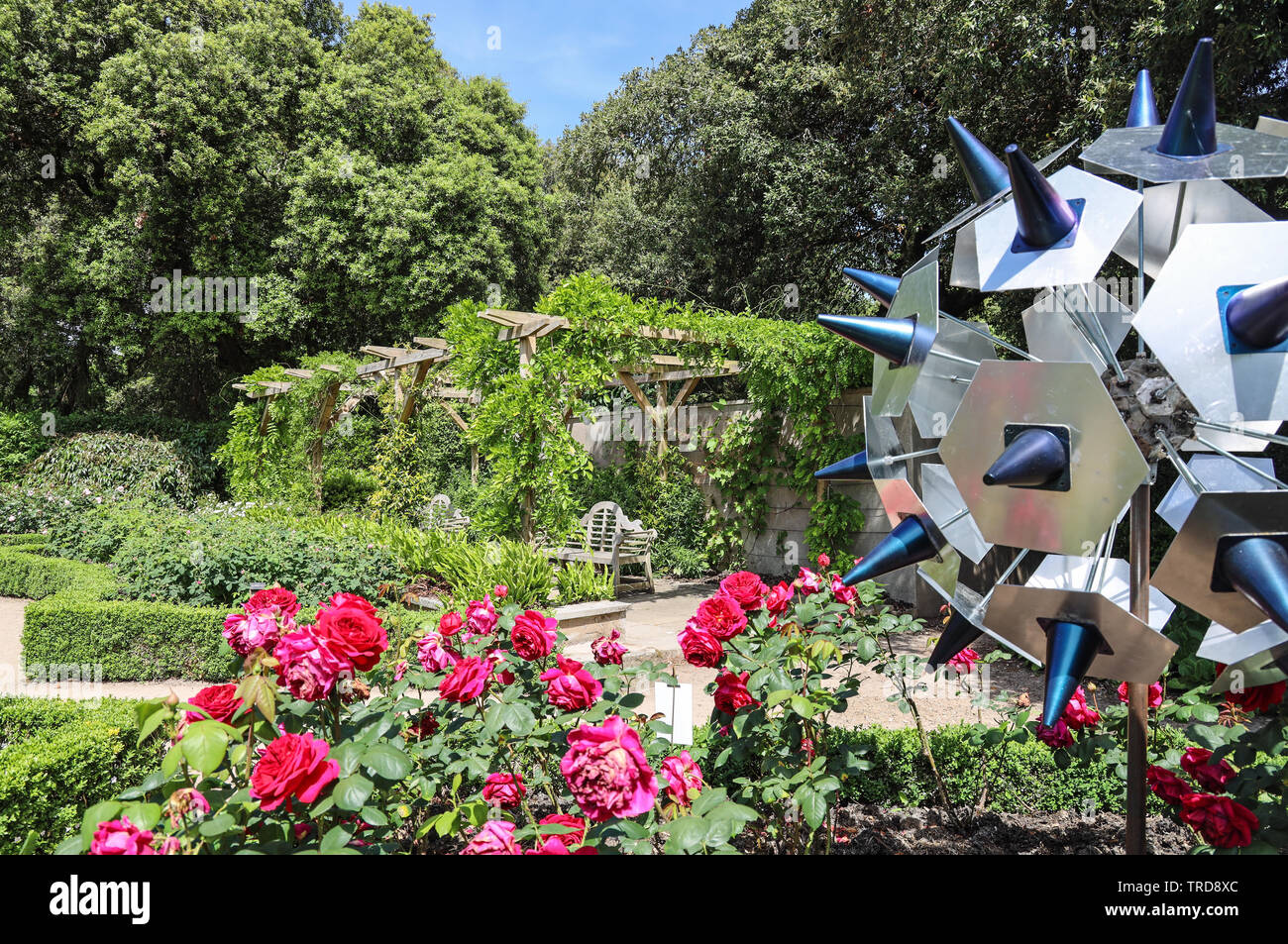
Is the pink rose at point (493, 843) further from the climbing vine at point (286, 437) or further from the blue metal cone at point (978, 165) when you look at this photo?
the climbing vine at point (286, 437)

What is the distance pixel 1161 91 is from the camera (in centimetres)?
634

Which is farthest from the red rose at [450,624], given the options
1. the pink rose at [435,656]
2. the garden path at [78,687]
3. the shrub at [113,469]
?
the shrub at [113,469]

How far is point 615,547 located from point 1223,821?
725cm

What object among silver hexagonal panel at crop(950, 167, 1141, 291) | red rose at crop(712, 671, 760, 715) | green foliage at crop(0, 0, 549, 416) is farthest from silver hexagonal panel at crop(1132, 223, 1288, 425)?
green foliage at crop(0, 0, 549, 416)

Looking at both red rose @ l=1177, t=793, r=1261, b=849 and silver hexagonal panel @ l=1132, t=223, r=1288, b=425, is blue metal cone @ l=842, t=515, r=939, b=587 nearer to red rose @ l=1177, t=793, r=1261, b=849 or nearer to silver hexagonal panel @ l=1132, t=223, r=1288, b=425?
silver hexagonal panel @ l=1132, t=223, r=1288, b=425

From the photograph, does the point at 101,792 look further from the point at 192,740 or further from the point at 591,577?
the point at 591,577

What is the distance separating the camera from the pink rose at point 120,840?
1.16 m

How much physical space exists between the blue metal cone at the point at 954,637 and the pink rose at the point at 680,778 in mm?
673

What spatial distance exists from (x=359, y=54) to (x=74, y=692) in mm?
16946

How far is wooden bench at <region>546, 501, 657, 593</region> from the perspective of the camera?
29.0 ft

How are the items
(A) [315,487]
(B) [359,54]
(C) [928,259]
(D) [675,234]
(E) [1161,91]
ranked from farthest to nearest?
(B) [359,54]
(D) [675,234]
(A) [315,487]
(E) [1161,91]
(C) [928,259]

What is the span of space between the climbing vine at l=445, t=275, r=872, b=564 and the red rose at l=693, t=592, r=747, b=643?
5.15 m

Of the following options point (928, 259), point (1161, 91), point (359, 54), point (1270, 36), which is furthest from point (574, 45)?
point (928, 259)
